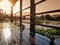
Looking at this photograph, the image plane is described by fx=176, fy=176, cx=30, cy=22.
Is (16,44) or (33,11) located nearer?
(16,44)

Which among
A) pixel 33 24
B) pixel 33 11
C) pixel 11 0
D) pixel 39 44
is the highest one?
pixel 11 0

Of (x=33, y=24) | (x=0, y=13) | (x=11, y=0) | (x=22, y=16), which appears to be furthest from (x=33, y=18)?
(x=0, y=13)

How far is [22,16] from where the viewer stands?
4.63m

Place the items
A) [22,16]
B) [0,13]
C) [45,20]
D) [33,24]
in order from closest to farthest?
[45,20]
[33,24]
[22,16]
[0,13]

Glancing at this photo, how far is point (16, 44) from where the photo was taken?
1968 mm

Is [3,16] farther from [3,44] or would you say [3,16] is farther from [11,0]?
[3,44]

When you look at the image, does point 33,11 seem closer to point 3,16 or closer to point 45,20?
point 45,20

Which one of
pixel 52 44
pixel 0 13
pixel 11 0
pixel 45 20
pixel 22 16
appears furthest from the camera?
pixel 0 13

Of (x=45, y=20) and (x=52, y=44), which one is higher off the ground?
(x=45, y=20)

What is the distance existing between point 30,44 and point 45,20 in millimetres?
719

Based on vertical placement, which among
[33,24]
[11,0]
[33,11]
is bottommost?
[33,24]

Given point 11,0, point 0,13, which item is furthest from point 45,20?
point 0,13

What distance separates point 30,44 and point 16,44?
0.16 meters

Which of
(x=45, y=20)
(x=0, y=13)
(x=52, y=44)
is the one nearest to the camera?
(x=52, y=44)
